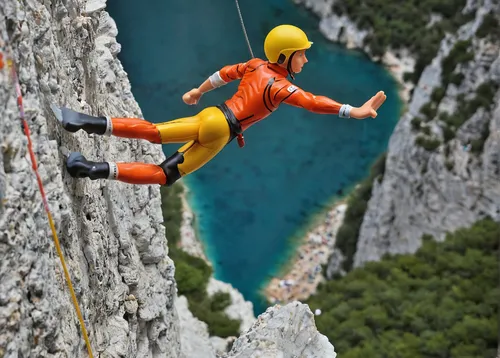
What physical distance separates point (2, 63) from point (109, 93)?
487cm

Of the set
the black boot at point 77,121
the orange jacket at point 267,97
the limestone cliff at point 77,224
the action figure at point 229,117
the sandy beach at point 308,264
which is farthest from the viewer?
the sandy beach at point 308,264

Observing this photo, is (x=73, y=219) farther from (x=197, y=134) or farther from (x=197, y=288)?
(x=197, y=288)

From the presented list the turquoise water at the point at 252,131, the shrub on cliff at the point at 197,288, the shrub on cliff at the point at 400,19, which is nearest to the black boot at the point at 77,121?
the shrub on cliff at the point at 197,288

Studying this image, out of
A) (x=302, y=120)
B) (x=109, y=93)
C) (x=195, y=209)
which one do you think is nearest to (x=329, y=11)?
(x=302, y=120)

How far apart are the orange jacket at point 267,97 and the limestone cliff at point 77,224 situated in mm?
1980

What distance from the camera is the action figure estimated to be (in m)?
7.41

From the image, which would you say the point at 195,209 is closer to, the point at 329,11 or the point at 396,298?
the point at 396,298

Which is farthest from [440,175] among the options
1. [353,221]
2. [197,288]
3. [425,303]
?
[197,288]

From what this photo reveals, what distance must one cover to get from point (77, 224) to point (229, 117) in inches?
90.6

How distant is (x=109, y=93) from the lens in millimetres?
10047

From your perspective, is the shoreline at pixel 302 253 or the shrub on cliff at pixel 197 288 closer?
the shrub on cliff at pixel 197 288

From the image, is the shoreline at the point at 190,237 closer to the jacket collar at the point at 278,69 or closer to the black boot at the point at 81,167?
the jacket collar at the point at 278,69

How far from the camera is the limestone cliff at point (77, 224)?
5305mm

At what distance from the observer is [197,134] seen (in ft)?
25.9
